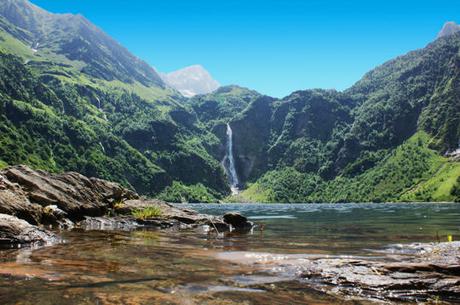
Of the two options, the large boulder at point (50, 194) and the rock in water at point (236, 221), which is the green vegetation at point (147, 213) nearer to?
the large boulder at point (50, 194)

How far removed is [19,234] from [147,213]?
26610mm

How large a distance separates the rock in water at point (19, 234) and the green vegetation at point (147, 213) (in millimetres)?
23143

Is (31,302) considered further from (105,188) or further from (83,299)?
(105,188)

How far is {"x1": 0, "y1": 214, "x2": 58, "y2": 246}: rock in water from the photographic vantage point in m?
24.9

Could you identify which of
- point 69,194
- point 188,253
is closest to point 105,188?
point 69,194

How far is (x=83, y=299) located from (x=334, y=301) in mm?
7836

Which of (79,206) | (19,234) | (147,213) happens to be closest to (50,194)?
(79,206)

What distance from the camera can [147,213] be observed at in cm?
5194

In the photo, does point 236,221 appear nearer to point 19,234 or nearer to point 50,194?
point 50,194

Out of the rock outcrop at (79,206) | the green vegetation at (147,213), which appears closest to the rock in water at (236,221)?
the rock outcrop at (79,206)

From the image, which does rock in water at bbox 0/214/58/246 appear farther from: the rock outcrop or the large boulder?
the large boulder

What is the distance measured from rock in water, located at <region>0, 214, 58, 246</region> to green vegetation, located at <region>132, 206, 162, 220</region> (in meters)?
23.1

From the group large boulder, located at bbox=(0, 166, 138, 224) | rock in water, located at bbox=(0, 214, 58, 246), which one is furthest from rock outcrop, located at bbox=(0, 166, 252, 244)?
rock in water, located at bbox=(0, 214, 58, 246)

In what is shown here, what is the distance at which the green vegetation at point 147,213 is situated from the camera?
1999 inches
